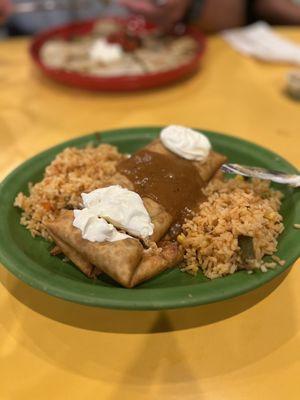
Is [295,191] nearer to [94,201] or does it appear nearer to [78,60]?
[94,201]

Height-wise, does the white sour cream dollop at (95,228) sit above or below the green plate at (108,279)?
above

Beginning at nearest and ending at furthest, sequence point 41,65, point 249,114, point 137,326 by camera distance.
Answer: point 137,326, point 249,114, point 41,65

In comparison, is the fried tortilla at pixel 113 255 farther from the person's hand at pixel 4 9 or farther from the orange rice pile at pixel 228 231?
the person's hand at pixel 4 9

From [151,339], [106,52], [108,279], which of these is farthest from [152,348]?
[106,52]

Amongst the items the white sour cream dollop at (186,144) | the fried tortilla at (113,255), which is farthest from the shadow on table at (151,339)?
the white sour cream dollop at (186,144)

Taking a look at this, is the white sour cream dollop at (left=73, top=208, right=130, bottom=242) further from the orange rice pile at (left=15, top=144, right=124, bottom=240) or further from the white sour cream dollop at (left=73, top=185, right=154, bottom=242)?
the orange rice pile at (left=15, top=144, right=124, bottom=240)

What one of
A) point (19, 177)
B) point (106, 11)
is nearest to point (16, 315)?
point (19, 177)
